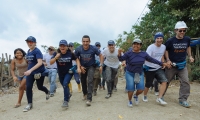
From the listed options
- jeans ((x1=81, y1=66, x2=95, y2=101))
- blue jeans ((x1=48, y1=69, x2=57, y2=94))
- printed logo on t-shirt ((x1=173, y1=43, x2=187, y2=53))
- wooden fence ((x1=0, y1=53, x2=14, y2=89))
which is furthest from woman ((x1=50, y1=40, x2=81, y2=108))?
wooden fence ((x1=0, y1=53, x2=14, y2=89))

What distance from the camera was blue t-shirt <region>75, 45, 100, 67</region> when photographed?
556 centimetres

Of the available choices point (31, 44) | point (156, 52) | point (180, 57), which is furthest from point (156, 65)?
point (31, 44)

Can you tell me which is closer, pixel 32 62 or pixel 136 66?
pixel 136 66

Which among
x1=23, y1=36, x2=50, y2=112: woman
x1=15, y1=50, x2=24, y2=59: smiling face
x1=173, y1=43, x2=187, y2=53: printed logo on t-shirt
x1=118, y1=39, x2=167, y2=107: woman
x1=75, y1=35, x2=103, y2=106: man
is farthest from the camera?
x1=15, y1=50, x2=24, y2=59: smiling face

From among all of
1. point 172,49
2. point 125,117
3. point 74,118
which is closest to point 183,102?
point 172,49

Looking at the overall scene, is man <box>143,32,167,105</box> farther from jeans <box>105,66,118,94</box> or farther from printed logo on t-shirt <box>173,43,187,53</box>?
jeans <box>105,66,118,94</box>

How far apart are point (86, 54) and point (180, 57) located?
2571mm

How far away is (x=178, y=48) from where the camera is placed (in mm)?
5223

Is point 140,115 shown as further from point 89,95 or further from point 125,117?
point 89,95

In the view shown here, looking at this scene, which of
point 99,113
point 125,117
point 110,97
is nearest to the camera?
point 125,117

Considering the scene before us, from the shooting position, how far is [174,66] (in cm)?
530

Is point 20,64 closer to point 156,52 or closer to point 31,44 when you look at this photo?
point 31,44

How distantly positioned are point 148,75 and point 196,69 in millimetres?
5687

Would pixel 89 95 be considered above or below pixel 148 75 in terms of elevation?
below
